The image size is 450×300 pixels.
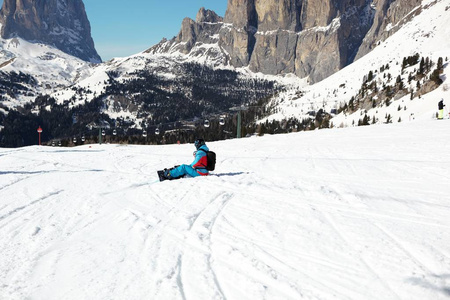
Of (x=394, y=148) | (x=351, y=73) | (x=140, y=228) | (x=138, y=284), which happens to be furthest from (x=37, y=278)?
(x=351, y=73)

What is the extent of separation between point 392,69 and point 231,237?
4974 inches

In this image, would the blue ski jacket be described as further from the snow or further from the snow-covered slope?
the snow-covered slope

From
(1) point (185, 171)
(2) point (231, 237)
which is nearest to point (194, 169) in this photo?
(1) point (185, 171)

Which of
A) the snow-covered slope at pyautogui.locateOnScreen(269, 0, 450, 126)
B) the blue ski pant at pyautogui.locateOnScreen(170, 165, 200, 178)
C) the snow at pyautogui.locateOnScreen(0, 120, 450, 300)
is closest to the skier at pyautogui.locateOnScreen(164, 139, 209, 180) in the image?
the blue ski pant at pyautogui.locateOnScreen(170, 165, 200, 178)

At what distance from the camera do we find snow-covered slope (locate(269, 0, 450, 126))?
7919cm

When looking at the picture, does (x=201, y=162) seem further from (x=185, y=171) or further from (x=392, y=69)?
(x=392, y=69)

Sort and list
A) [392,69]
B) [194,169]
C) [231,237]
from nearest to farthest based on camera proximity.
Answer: [231,237] < [194,169] < [392,69]

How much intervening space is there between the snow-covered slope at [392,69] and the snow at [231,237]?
67989mm

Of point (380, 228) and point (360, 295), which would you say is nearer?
point (360, 295)

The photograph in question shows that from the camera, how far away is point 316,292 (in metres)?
3.42

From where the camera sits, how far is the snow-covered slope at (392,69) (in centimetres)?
7919

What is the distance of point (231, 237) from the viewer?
502 centimetres

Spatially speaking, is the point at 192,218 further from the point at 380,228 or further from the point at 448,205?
the point at 448,205

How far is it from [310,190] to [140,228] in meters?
4.76
